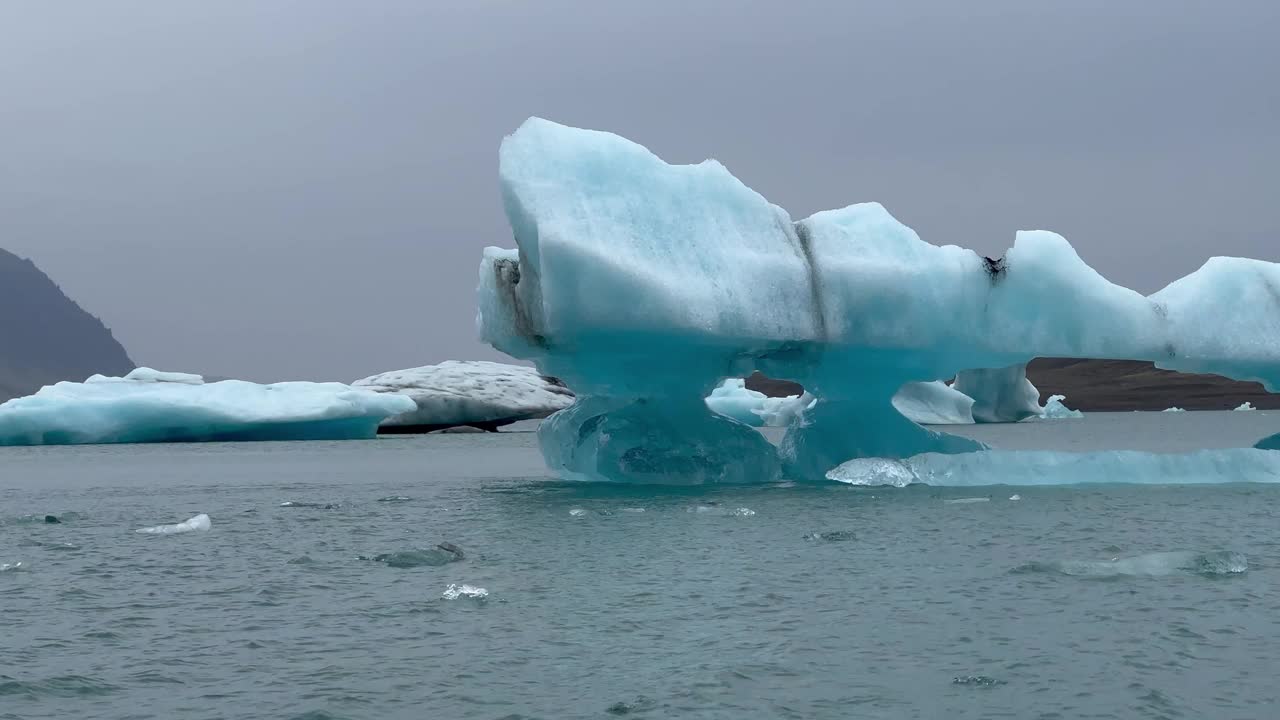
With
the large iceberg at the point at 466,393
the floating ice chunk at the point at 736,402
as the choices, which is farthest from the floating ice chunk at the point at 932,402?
the large iceberg at the point at 466,393

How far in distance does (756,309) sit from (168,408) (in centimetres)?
2257

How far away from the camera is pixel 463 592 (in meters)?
9.19

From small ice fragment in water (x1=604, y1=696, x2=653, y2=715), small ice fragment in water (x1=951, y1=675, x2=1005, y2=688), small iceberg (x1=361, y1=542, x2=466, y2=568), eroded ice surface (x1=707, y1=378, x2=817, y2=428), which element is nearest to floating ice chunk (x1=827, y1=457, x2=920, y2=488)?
small iceberg (x1=361, y1=542, x2=466, y2=568)

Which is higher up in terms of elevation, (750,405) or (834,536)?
(750,405)

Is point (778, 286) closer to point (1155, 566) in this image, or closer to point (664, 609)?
point (1155, 566)

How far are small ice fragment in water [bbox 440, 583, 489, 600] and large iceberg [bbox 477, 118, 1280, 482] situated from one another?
6.16 meters

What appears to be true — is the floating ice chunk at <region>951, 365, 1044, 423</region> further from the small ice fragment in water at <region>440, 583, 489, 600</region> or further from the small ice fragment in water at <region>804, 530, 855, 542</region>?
the small ice fragment in water at <region>440, 583, 489, 600</region>

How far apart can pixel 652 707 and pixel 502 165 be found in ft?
34.7

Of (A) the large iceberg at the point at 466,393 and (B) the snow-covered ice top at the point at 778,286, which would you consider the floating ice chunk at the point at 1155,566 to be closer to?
(B) the snow-covered ice top at the point at 778,286

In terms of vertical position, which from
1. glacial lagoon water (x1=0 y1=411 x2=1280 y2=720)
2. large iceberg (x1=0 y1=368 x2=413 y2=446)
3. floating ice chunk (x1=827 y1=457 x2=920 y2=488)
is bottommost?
glacial lagoon water (x1=0 y1=411 x2=1280 y2=720)

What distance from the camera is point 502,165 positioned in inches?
627

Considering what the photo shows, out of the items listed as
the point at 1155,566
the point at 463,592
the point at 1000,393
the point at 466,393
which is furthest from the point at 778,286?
the point at 1000,393

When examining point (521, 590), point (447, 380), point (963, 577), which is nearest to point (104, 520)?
point (521, 590)

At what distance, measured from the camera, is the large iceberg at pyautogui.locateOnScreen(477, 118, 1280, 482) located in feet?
50.6
